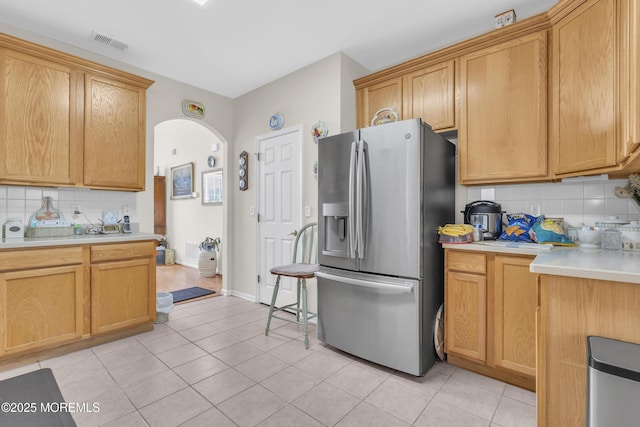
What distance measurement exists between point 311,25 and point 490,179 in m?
1.96

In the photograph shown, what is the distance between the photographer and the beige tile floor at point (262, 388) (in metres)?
1.66

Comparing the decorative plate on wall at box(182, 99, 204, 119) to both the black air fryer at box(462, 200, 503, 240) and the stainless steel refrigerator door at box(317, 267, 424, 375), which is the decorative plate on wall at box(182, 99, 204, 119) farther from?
the black air fryer at box(462, 200, 503, 240)

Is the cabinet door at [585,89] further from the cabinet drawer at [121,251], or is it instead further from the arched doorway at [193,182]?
the arched doorway at [193,182]

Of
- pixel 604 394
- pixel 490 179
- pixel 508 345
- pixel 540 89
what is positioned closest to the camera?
pixel 604 394

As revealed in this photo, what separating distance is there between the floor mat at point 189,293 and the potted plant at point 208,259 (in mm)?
718

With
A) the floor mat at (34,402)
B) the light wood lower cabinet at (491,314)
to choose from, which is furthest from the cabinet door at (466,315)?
the floor mat at (34,402)

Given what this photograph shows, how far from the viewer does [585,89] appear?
184 cm

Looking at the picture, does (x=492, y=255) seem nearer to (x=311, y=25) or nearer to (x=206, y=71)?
(x=311, y=25)

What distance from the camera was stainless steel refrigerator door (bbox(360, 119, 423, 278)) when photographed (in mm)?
2010

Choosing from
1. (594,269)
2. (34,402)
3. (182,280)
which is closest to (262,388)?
(34,402)

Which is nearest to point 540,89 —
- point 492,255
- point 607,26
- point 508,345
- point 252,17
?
point 607,26

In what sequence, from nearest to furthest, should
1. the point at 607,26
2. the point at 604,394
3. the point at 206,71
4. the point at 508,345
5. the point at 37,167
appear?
the point at 604,394 → the point at 607,26 → the point at 508,345 → the point at 37,167 → the point at 206,71

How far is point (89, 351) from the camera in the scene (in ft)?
8.02

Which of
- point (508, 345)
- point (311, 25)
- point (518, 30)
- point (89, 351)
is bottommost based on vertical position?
point (89, 351)
